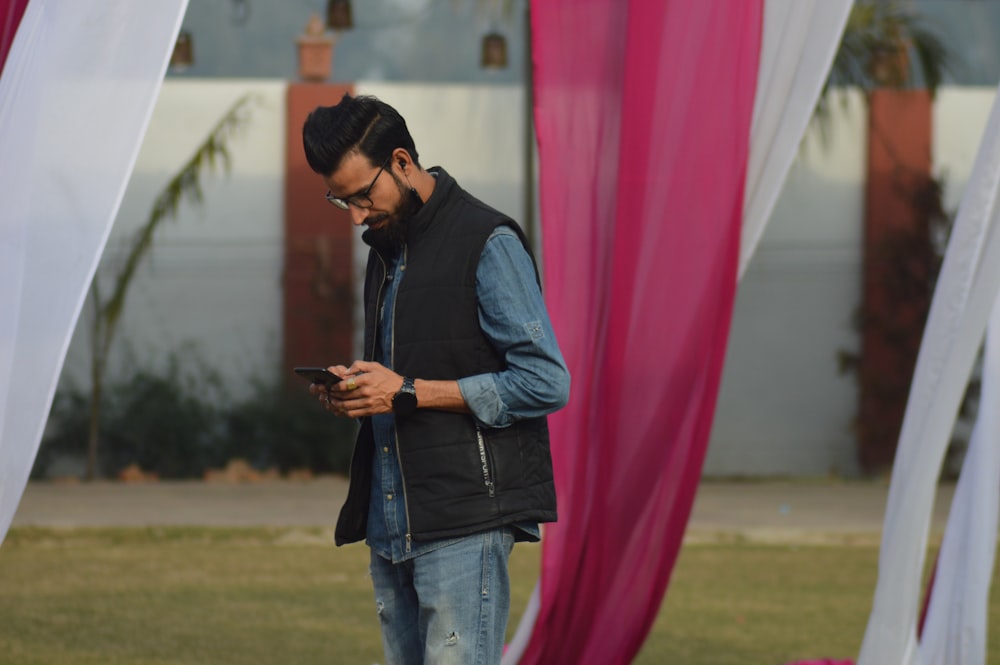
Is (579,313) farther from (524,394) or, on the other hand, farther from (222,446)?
Result: (222,446)

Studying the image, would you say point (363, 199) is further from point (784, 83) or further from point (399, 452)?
point (784, 83)

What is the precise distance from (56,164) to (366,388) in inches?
56.4

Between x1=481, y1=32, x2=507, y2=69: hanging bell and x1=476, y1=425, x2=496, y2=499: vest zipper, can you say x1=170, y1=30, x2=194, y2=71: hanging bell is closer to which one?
x1=481, y1=32, x2=507, y2=69: hanging bell

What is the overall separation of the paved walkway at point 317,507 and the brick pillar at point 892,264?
70cm

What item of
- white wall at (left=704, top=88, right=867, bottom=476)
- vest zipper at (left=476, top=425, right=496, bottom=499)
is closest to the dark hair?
vest zipper at (left=476, top=425, right=496, bottom=499)

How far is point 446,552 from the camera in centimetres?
310

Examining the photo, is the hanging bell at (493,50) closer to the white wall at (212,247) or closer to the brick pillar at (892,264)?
the white wall at (212,247)

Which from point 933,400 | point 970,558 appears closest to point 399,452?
point 933,400

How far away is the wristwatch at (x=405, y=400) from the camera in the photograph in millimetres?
3062

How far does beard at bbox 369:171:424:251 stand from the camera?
3199 millimetres

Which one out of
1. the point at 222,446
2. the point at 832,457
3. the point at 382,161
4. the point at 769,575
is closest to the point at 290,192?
the point at 222,446

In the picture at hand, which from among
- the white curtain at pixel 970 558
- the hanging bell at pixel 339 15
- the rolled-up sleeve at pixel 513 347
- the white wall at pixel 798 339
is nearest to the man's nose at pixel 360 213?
the rolled-up sleeve at pixel 513 347

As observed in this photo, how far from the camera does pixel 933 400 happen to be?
4.43 meters

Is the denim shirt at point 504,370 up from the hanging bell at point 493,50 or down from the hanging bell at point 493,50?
down
